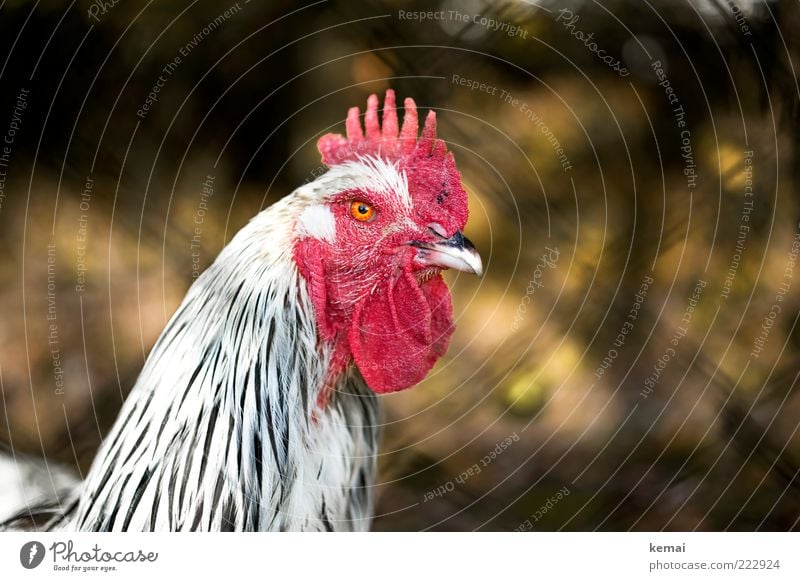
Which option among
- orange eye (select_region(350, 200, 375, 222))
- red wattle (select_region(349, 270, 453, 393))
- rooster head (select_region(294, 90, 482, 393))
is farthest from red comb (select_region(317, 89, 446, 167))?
red wattle (select_region(349, 270, 453, 393))

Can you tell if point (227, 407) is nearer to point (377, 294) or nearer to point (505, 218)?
point (377, 294)

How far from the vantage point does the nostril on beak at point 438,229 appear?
112 cm

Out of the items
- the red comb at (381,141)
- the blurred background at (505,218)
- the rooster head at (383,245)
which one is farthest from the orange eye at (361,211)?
the blurred background at (505,218)

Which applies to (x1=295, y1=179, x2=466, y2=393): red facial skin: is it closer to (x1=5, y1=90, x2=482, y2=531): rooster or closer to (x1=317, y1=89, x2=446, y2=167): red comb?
(x1=5, y1=90, x2=482, y2=531): rooster

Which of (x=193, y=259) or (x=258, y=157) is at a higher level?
(x=258, y=157)

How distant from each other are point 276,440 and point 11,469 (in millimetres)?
715

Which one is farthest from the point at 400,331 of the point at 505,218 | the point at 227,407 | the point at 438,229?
the point at 505,218

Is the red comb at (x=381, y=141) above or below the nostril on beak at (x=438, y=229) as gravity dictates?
above

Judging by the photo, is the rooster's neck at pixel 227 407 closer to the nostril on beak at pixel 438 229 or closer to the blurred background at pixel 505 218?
the nostril on beak at pixel 438 229

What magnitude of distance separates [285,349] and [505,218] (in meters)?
0.92
